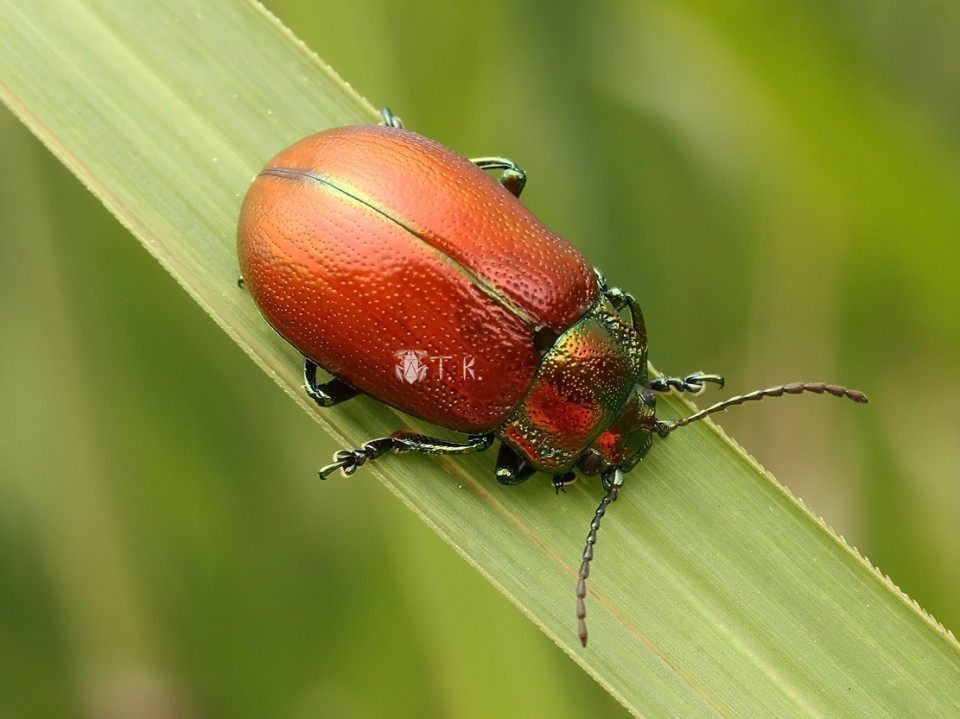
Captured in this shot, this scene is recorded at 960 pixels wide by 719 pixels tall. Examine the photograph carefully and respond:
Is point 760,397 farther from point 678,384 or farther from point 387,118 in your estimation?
point 387,118

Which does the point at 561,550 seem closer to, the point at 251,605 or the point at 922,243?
the point at 251,605

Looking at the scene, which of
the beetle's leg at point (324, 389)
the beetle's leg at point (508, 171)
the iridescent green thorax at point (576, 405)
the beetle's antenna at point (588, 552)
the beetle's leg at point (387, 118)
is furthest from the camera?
the beetle's leg at point (508, 171)

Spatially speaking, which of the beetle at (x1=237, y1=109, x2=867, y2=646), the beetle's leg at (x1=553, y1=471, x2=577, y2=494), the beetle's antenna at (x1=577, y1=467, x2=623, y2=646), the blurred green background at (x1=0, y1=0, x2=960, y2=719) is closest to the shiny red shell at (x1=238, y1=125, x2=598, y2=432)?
the beetle at (x1=237, y1=109, x2=867, y2=646)

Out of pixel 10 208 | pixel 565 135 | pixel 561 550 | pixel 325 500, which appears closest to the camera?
pixel 561 550

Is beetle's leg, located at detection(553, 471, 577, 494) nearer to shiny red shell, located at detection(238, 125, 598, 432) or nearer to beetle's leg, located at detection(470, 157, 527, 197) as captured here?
shiny red shell, located at detection(238, 125, 598, 432)

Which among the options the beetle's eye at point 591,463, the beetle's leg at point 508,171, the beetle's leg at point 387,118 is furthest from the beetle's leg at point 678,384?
the beetle's leg at point 387,118

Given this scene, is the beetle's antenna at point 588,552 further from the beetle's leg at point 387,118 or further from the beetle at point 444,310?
the beetle's leg at point 387,118

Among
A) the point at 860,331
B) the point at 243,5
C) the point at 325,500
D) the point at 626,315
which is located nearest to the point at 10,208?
the point at 243,5
